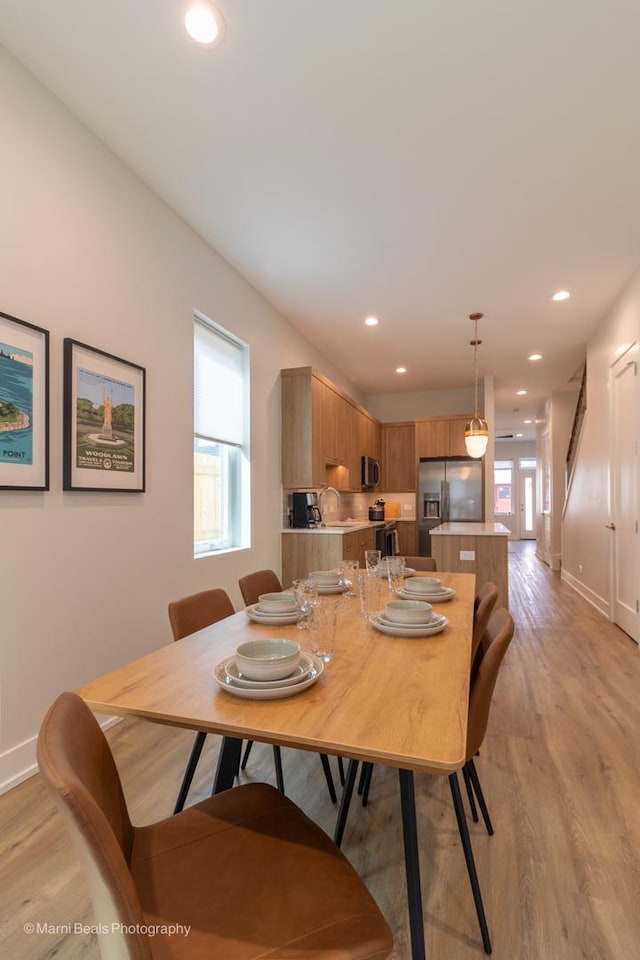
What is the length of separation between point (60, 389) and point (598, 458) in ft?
16.7

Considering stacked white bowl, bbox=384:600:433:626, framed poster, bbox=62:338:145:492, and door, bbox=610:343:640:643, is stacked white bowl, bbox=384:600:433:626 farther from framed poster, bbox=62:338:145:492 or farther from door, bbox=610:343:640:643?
door, bbox=610:343:640:643

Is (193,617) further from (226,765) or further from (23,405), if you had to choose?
(23,405)

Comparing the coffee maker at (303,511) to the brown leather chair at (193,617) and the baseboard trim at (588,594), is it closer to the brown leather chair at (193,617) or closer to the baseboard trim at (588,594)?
the brown leather chair at (193,617)

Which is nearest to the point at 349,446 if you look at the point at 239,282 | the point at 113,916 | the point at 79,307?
the point at 239,282

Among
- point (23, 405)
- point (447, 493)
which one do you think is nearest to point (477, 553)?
point (447, 493)

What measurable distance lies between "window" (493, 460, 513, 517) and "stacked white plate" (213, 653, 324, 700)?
13344 mm

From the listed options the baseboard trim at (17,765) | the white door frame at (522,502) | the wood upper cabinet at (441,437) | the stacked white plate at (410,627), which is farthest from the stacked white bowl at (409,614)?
the white door frame at (522,502)

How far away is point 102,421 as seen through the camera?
2494mm

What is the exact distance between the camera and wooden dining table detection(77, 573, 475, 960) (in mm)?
933

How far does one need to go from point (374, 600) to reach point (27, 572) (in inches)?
59.0

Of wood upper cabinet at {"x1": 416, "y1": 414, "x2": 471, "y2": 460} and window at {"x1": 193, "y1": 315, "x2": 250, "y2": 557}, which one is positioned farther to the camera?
wood upper cabinet at {"x1": 416, "y1": 414, "x2": 471, "y2": 460}

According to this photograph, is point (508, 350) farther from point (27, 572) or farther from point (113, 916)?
point (113, 916)

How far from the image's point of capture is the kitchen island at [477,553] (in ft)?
13.9

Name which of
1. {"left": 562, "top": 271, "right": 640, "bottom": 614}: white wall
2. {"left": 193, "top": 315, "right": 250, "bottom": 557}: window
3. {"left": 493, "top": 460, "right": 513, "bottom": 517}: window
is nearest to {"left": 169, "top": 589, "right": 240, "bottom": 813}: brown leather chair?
{"left": 193, "top": 315, "right": 250, "bottom": 557}: window
